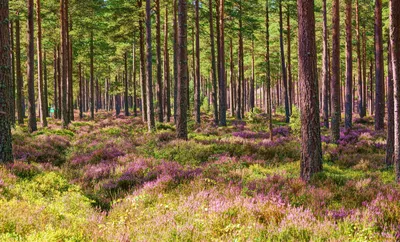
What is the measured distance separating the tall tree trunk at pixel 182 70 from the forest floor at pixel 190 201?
120 inches

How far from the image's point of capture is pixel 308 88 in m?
7.59

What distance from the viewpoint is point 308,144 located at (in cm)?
771

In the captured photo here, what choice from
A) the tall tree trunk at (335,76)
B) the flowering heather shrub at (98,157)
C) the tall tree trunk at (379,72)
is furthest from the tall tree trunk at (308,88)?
the tall tree trunk at (379,72)

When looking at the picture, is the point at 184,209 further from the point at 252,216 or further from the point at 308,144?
the point at 308,144

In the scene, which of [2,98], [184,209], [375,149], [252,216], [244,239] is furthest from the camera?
[375,149]

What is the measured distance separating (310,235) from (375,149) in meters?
10.6

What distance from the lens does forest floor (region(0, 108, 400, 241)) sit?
14.4 ft

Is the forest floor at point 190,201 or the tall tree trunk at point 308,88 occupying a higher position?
the tall tree trunk at point 308,88

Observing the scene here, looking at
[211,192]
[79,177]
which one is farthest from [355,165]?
[79,177]

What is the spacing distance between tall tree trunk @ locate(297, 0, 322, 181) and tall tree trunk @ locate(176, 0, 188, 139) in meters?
6.82

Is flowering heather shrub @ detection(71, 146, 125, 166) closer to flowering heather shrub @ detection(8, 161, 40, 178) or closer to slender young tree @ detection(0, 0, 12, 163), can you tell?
flowering heather shrub @ detection(8, 161, 40, 178)

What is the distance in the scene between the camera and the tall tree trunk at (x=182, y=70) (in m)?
13.6

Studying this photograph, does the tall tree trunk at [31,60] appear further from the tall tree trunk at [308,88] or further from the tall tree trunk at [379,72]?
the tall tree trunk at [379,72]

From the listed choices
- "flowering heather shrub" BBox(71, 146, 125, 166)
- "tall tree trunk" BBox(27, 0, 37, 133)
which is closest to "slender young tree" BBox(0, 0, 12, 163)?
"flowering heather shrub" BBox(71, 146, 125, 166)
